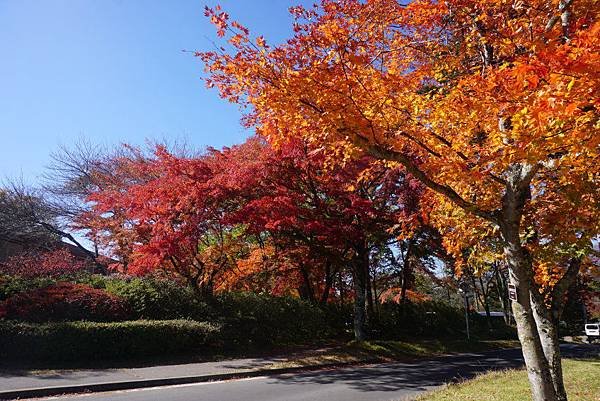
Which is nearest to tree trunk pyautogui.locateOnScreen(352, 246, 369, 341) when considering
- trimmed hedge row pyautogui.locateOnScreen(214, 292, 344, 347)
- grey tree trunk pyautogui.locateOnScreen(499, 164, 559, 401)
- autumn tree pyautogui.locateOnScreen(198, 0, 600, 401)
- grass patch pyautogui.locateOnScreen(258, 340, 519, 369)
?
grass patch pyautogui.locateOnScreen(258, 340, 519, 369)

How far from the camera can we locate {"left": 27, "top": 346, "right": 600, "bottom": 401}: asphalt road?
9.16 m

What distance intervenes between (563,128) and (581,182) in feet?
6.62

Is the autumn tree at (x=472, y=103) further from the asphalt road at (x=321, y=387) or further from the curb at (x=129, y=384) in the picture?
the curb at (x=129, y=384)

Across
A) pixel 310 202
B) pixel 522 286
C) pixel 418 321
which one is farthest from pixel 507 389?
pixel 418 321

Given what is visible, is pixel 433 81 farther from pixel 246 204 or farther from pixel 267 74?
pixel 246 204

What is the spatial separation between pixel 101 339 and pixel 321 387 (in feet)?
21.7

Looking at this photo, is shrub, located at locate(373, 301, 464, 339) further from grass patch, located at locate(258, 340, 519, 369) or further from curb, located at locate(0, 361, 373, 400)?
curb, located at locate(0, 361, 373, 400)

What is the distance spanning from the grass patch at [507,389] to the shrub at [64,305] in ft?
33.7

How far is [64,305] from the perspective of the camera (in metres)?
13.8

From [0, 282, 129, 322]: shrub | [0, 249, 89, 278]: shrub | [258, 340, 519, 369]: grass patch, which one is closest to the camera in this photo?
[0, 282, 129, 322]: shrub

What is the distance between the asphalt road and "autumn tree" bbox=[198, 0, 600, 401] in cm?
431

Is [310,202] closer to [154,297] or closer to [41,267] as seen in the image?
[154,297]

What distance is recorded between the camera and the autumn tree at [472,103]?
14.6 ft

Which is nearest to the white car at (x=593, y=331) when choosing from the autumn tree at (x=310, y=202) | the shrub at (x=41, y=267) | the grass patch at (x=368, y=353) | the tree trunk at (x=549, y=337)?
the grass patch at (x=368, y=353)
